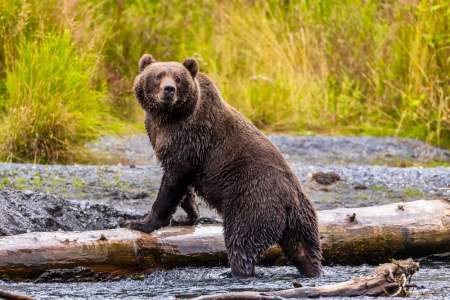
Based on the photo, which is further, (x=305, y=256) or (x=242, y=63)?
(x=242, y=63)

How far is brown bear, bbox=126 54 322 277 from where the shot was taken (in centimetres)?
694

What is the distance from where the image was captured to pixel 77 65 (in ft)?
39.1

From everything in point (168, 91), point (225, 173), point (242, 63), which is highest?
point (168, 91)

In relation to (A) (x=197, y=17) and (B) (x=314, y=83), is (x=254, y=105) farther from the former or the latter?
(A) (x=197, y=17)

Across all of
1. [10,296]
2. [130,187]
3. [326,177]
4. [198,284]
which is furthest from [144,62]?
[326,177]

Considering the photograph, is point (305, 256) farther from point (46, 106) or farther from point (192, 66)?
point (46, 106)

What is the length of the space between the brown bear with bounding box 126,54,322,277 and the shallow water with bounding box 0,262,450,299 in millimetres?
175

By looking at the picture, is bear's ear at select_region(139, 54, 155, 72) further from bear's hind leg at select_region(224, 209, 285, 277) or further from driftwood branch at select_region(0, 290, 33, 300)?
driftwood branch at select_region(0, 290, 33, 300)

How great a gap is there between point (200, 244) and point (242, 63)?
10.4 metres

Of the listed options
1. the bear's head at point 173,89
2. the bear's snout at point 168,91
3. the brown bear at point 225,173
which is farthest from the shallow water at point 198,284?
the bear's snout at point 168,91

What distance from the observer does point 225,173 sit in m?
7.12

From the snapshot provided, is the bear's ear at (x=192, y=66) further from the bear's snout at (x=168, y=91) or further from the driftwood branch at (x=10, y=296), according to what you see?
the driftwood branch at (x=10, y=296)

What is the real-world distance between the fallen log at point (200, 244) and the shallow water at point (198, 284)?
8 centimetres

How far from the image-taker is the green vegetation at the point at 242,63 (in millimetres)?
11578
